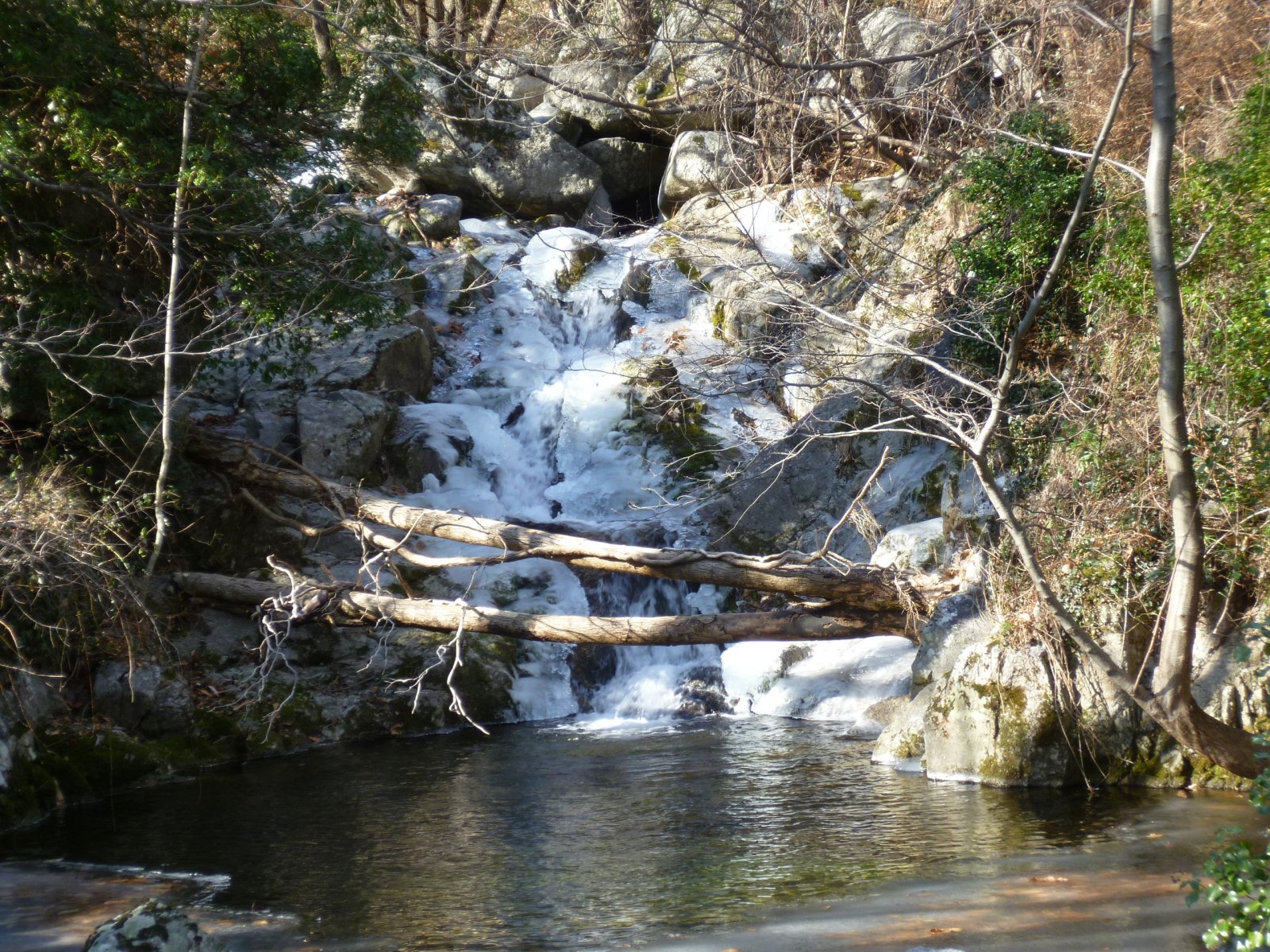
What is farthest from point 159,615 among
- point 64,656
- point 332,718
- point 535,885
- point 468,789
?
point 535,885

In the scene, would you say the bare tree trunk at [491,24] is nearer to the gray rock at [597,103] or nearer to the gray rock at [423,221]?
the gray rock at [597,103]

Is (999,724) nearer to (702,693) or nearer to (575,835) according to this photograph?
(575,835)

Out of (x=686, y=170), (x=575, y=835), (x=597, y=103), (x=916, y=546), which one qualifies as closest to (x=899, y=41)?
(x=686, y=170)

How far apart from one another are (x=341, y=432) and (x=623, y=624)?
598cm

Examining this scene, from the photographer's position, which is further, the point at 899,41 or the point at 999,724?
the point at 899,41

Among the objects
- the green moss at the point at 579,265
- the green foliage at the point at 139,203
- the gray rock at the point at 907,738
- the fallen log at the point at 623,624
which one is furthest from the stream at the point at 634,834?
the green moss at the point at 579,265

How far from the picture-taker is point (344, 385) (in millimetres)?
14719

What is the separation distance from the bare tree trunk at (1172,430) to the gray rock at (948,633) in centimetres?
360

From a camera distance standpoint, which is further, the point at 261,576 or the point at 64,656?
the point at 261,576

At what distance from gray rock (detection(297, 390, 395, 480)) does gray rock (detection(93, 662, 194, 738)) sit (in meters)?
3.78

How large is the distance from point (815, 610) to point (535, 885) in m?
3.68

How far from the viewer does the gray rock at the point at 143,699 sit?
375 inches

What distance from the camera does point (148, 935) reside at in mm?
3906

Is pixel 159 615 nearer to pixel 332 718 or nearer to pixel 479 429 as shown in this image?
pixel 332 718
